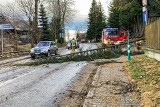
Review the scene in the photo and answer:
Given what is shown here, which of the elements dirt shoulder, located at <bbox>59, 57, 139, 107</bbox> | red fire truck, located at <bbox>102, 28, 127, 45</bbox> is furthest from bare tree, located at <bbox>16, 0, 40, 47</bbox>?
dirt shoulder, located at <bbox>59, 57, 139, 107</bbox>

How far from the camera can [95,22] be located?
123 meters

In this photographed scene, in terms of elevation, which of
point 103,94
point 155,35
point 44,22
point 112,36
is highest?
point 44,22

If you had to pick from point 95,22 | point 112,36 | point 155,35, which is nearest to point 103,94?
point 155,35

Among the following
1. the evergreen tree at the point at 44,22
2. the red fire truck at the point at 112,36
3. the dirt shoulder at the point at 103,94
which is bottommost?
the dirt shoulder at the point at 103,94

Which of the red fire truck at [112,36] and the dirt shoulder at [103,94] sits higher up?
the red fire truck at [112,36]

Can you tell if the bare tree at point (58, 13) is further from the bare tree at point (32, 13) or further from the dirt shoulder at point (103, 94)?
the dirt shoulder at point (103, 94)

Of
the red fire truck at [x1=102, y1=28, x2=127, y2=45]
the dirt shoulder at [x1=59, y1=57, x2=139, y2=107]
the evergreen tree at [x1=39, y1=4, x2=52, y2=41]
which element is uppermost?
the evergreen tree at [x1=39, y1=4, x2=52, y2=41]

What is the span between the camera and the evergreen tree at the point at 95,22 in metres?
122

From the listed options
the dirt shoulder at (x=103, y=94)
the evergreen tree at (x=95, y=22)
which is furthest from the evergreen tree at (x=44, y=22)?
the dirt shoulder at (x=103, y=94)

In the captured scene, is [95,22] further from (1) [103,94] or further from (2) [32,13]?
(1) [103,94]

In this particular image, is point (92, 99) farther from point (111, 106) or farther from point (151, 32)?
point (151, 32)

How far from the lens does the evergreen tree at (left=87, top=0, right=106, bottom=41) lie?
122 meters

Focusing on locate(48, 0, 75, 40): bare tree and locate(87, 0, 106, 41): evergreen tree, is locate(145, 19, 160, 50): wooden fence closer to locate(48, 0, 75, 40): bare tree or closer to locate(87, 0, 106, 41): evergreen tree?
locate(48, 0, 75, 40): bare tree

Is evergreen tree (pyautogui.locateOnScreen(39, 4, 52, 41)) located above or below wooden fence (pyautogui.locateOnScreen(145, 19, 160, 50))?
above
